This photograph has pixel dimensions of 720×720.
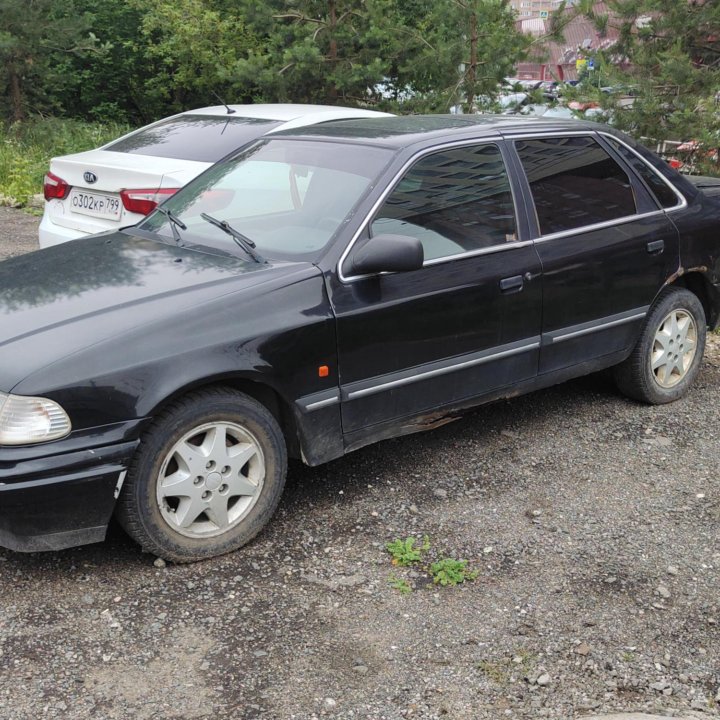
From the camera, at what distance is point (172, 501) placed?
147 inches

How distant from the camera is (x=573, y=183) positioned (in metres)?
5.00

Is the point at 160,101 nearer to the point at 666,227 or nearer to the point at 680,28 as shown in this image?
the point at 680,28

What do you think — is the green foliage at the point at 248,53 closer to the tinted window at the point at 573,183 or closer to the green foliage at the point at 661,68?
the green foliage at the point at 661,68

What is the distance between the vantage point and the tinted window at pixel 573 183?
4.82 metres

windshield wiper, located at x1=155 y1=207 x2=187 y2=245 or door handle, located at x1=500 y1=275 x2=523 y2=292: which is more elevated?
windshield wiper, located at x1=155 y1=207 x2=187 y2=245

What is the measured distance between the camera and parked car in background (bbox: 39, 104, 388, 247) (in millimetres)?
6434

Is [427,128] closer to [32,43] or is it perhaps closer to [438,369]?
[438,369]

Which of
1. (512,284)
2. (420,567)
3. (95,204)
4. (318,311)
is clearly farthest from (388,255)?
(95,204)

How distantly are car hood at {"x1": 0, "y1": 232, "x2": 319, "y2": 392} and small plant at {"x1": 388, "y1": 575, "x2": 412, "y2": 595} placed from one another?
50.6 inches

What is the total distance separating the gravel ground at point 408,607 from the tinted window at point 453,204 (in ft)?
3.79

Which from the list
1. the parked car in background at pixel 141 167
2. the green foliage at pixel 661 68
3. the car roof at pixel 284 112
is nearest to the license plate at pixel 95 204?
the parked car in background at pixel 141 167

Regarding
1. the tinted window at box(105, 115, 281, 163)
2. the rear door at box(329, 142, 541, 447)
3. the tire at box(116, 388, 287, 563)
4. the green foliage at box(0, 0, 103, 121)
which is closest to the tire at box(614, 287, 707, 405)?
the rear door at box(329, 142, 541, 447)

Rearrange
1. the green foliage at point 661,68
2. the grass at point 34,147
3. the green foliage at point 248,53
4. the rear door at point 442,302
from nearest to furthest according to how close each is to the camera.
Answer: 1. the rear door at point 442,302
2. the green foliage at point 661,68
3. the green foliage at point 248,53
4. the grass at point 34,147

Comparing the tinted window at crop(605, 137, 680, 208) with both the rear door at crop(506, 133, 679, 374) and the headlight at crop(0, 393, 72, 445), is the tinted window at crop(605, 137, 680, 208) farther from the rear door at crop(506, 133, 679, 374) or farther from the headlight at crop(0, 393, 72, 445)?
the headlight at crop(0, 393, 72, 445)
